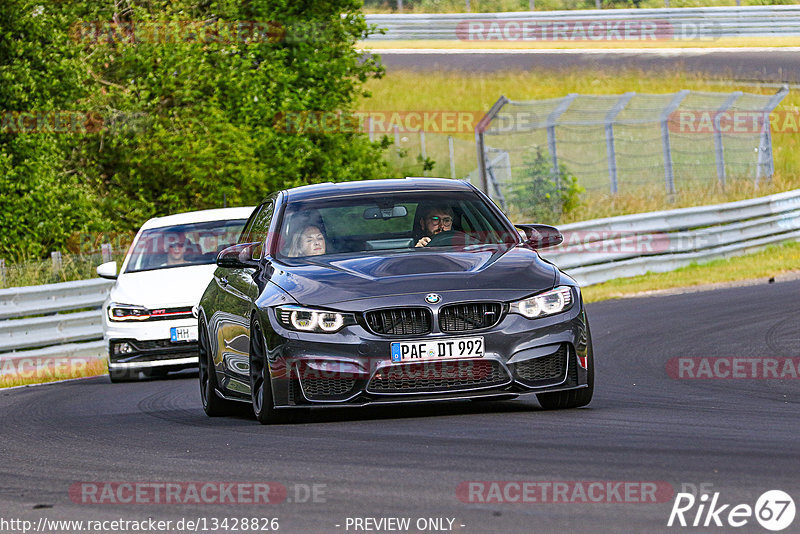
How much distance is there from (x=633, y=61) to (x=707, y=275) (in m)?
22.1

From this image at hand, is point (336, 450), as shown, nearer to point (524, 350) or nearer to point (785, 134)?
point (524, 350)

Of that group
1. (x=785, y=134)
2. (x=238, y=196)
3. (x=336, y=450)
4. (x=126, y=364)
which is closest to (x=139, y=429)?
(x=336, y=450)

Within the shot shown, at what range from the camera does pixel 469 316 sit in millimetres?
8125

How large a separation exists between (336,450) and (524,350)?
4.70 feet

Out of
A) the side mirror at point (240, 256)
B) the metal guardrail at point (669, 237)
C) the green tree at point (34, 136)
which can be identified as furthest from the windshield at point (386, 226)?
the green tree at point (34, 136)

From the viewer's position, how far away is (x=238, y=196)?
25.7m

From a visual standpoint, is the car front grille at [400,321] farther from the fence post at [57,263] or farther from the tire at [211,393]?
the fence post at [57,263]

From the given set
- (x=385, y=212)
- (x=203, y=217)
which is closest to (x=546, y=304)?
(x=385, y=212)

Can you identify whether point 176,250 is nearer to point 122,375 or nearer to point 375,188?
point 122,375

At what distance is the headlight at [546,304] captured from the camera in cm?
820

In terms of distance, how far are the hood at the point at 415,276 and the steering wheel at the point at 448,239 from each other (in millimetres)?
401

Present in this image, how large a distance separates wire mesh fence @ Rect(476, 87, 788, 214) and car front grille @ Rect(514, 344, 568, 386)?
15562 mm

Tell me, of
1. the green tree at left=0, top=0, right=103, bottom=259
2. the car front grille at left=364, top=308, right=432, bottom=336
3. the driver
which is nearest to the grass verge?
the green tree at left=0, top=0, right=103, bottom=259

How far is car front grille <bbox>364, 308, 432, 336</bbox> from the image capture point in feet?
26.4
